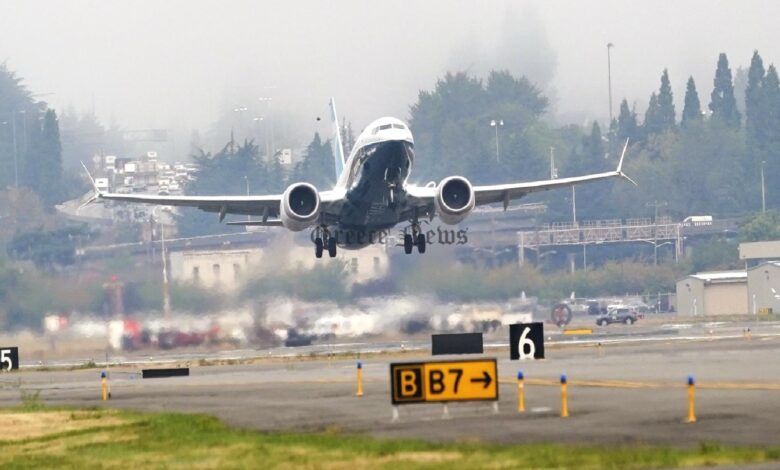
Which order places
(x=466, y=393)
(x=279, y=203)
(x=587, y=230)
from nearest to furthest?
(x=466, y=393)
(x=279, y=203)
(x=587, y=230)

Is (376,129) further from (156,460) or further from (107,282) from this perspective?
(156,460)

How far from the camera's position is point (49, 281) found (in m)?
76.2

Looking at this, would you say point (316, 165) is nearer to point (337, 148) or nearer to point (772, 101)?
point (772, 101)

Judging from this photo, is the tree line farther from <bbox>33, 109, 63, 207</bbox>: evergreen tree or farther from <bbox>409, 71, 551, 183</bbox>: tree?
<bbox>409, 71, 551, 183</bbox>: tree

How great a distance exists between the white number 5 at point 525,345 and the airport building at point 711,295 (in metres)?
58.8

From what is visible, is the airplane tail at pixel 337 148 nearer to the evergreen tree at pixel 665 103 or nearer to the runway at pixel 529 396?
the runway at pixel 529 396

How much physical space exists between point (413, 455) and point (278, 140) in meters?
142

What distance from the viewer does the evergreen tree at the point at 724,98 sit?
190 meters

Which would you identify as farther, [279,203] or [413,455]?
[279,203]

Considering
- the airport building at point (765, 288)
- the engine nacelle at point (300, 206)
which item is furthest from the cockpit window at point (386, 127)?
the airport building at point (765, 288)

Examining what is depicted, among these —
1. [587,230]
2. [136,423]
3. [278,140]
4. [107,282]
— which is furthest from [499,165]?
[136,423]

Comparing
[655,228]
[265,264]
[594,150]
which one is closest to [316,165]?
[655,228]

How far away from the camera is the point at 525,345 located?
54.1 m

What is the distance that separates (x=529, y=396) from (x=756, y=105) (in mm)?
150723
